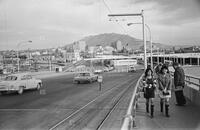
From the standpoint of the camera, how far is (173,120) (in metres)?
8.31

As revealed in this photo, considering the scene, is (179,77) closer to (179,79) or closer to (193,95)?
(179,79)

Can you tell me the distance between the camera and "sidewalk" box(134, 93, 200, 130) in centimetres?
751

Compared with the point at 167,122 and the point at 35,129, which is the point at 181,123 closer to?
the point at 167,122

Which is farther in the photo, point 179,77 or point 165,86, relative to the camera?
point 179,77

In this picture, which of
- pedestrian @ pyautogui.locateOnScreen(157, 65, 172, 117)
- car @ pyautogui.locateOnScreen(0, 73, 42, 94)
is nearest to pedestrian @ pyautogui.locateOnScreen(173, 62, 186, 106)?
pedestrian @ pyautogui.locateOnScreen(157, 65, 172, 117)

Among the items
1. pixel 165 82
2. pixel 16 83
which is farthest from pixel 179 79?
Result: pixel 16 83

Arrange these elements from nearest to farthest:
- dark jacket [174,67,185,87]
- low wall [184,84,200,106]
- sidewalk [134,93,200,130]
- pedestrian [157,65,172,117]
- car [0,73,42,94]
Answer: sidewalk [134,93,200,130], pedestrian [157,65,172,117], dark jacket [174,67,185,87], low wall [184,84,200,106], car [0,73,42,94]

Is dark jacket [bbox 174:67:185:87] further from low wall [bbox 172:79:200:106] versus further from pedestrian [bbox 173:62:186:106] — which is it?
low wall [bbox 172:79:200:106]

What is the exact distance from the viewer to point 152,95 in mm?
8945

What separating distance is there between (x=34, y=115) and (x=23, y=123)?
1586 mm

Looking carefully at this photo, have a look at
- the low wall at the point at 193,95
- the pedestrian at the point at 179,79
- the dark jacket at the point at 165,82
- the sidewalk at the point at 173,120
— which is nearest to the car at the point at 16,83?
the sidewalk at the point at 173,120

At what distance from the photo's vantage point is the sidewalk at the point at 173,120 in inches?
296

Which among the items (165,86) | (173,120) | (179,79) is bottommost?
(173,120)

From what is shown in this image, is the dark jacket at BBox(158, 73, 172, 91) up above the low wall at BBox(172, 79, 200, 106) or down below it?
above
